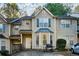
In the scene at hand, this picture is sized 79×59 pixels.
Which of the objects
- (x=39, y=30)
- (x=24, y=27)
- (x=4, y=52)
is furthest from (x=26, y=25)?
(x=4, y=52)

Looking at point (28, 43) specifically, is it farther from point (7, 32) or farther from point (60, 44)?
point (60, 44)

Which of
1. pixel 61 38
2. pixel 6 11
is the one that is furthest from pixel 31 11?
pixel 61 38

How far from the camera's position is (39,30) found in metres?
2.96

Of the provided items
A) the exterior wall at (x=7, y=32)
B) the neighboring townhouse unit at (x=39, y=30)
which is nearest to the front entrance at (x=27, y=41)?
the neighboring townhouse unit at (x=39, y=30)

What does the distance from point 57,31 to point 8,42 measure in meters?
0.65

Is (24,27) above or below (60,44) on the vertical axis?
above

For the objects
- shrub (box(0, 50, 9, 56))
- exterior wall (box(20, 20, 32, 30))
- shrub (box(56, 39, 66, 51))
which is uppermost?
exterior wall (box(20, 20, 32, 30))

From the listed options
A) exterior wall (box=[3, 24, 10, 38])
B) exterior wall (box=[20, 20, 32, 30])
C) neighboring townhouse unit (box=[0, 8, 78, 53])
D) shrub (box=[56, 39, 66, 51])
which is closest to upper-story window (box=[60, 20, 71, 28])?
neighboring townhouse unit (box=[0, 8, 78, 53])

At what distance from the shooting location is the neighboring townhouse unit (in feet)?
9.62

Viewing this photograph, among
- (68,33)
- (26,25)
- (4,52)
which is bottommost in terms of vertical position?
(4,52)

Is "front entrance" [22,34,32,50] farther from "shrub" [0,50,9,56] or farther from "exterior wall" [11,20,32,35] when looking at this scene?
"shrub" [0,50,9,56]

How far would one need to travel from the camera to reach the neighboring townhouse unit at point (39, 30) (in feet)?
9.62

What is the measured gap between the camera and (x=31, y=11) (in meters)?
2.98

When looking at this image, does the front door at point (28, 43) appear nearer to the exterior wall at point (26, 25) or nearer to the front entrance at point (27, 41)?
the front entrance at point (27, 41)
